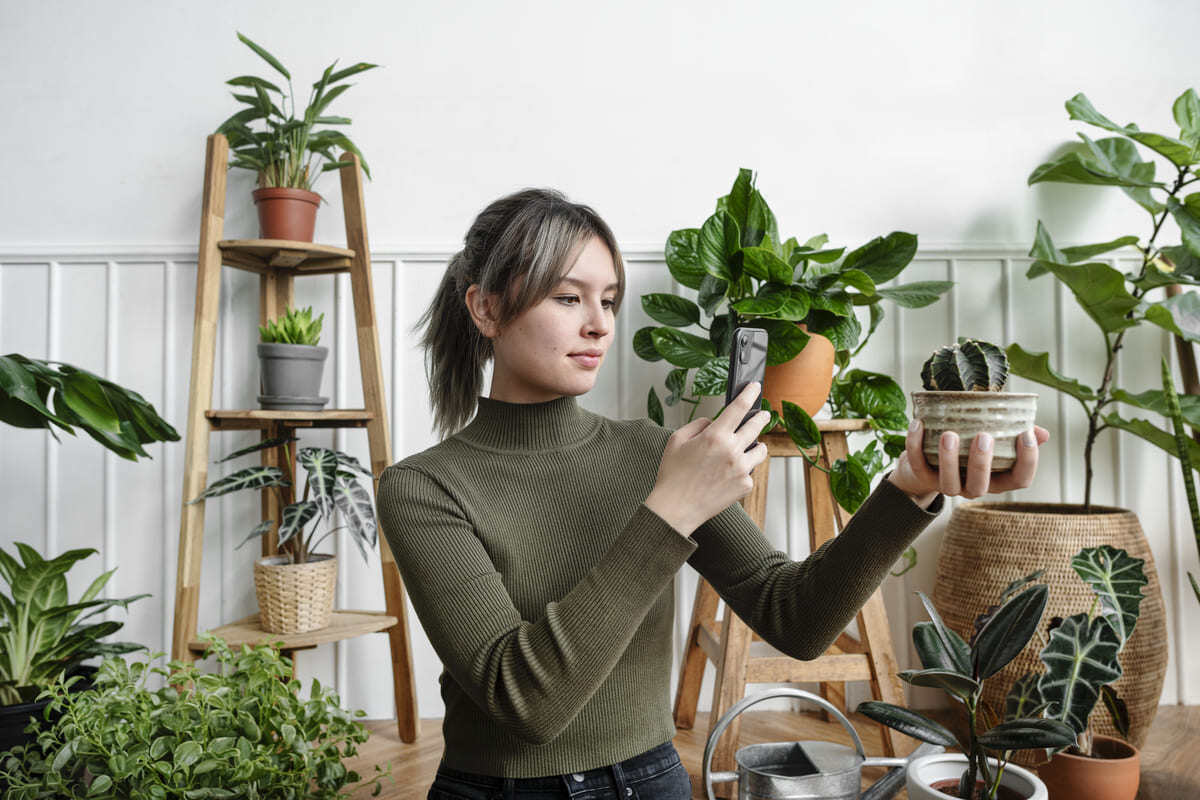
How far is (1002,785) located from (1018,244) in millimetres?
1671

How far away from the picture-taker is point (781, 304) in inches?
60.6

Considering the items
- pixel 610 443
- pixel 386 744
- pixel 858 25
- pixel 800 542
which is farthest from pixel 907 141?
pixel 386 744

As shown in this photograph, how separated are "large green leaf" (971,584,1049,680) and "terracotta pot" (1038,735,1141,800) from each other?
0.52 metres

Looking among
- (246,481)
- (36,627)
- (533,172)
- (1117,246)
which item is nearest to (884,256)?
(1117,246)

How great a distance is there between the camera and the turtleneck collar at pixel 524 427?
1057 mm

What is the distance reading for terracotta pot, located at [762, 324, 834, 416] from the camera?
163 centimetres

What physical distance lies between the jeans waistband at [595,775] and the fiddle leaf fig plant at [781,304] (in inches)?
27.6

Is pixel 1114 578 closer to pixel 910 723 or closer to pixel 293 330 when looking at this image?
pixel 910 723

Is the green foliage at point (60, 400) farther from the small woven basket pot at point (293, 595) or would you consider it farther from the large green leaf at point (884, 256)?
the large green leaf at point (884, 256)

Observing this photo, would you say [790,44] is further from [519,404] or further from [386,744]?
[386,744]

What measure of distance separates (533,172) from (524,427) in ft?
3.96

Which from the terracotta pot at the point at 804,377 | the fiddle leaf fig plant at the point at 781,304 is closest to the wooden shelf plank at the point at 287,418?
the fiddle leaf fig plant at the point at 781,304

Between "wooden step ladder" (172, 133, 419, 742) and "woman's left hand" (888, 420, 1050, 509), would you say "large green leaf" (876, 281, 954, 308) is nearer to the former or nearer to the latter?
"woman's left hand" (888, 420, 1050, 509)

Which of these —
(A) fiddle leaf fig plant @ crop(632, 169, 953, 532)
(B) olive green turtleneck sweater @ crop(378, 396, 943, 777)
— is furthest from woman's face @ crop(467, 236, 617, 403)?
(A) fiddle leaf fig plant @ crop(632, 169, 953, 532)
